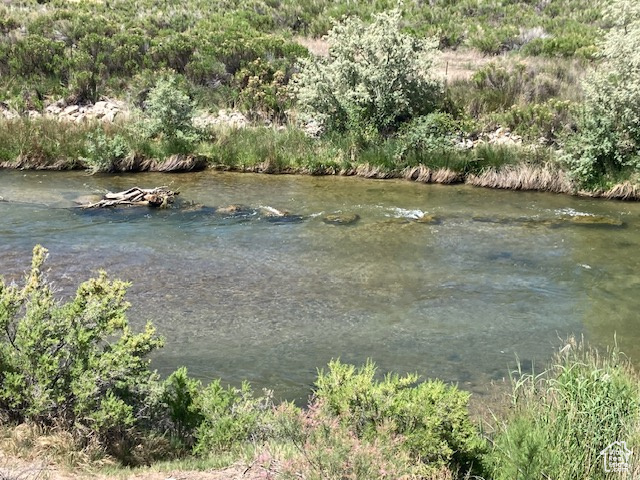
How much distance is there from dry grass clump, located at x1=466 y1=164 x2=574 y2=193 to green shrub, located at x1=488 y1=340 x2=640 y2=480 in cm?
1313

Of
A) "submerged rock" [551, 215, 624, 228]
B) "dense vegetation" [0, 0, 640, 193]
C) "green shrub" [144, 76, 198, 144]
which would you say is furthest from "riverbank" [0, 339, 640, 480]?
"green shrub" [144, 76, 198, 144]

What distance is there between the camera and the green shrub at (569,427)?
4617 millimetres

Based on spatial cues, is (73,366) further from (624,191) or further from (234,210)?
(624,191)

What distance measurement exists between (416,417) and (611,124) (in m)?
15.7

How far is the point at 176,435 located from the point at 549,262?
345 inches

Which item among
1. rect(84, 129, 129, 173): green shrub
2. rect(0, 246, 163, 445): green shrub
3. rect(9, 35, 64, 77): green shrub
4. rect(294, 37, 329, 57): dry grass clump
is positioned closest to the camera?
rect(0, 246, 163, 445): green shrub

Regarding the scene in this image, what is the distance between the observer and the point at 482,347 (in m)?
8.71

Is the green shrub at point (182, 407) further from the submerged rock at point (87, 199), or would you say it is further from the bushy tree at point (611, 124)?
the bushy tree at point (611, 124)

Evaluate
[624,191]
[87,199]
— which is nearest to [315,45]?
[624,191]

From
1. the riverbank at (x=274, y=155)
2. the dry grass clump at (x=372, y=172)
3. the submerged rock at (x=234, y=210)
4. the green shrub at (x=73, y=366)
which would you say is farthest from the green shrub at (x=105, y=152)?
the green shrub at (x=73, y=366)

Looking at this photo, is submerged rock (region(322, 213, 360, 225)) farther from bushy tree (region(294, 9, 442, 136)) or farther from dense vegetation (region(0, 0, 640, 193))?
bushy tree (region(294, 9, 442, 136))

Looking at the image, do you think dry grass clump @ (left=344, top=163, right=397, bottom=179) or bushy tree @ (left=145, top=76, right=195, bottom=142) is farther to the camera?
bushy tree @ (left=145, top=76, right=195, bottom=142)

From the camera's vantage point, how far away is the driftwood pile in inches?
632

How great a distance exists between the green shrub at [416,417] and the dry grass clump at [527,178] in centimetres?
1456
